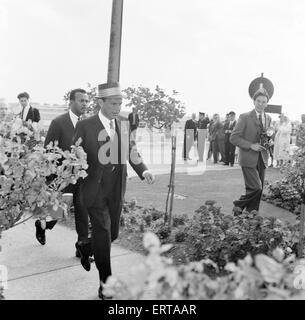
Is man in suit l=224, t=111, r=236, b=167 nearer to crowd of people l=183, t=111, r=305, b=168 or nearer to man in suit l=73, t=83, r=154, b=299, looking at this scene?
crowd of people l=183, t=111, r=305, b=168

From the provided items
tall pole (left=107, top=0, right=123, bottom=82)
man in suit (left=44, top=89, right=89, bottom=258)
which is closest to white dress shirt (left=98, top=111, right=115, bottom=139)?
man in suit (left=44, top=89, right=89, bottom=258)

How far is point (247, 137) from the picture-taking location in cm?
714

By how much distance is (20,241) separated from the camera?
19.9 feet

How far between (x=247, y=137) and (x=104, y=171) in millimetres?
3264

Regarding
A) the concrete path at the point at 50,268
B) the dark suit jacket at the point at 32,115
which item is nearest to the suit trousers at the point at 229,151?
the dark suit jacket at the point at 32,115

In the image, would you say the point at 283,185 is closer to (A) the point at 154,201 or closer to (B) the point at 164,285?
(A) the point at 154,201

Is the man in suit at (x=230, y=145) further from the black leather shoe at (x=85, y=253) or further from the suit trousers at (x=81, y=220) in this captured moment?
the black leather shoe at (x=85, y=253)

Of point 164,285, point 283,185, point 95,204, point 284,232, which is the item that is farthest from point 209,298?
point 283,185

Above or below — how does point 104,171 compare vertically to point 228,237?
above

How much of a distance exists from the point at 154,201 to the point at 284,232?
439 cm

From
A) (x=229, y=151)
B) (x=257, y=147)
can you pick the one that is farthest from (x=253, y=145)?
(x=229, y=151)

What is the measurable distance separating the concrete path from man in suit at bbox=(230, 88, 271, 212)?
89.5 inches

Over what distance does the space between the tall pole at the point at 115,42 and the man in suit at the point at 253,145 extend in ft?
6.54

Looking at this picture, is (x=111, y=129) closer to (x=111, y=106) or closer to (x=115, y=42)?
(x=111, y=106)
